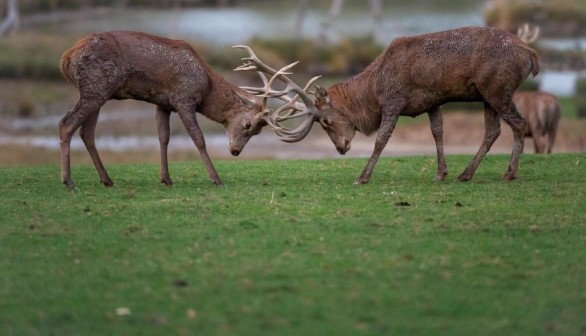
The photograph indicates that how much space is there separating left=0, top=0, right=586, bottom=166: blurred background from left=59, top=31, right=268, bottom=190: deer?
35.2 ft

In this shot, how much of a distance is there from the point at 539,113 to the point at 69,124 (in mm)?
10049

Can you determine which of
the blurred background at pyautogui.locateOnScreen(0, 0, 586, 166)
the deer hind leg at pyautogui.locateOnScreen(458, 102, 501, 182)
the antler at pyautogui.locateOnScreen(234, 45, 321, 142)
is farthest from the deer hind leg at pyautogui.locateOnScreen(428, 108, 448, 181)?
the blurred background at pyautogui.locateOnScreen(0, 0, 586, 166)

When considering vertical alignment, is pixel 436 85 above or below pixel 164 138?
above

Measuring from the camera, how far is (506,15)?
164 feet

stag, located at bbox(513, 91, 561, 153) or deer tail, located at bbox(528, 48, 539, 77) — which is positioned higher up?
deer tail, located at bbox(528, 48, 539, 77)

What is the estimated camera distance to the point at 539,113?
781 inches

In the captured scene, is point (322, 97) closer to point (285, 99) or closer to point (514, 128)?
point (285, 99)

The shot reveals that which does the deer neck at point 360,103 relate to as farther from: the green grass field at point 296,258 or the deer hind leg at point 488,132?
the deer hind leg at point 488,132

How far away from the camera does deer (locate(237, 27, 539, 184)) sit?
1280cm

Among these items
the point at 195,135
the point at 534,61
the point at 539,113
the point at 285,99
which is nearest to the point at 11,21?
the point at 539,113

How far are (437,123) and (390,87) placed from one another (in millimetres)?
890

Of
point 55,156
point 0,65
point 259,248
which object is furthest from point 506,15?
point 259,248

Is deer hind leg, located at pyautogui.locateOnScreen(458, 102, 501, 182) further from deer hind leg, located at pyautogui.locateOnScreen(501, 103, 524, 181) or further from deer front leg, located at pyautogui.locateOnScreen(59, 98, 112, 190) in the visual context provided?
deer front leg, located at pyautogui.locateOnScreen(59, 98, 112, 190)

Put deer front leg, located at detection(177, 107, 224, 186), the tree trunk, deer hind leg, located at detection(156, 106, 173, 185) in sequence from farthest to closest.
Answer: the tree trunk
deer hind leg, located at detection(156, 106, 173, 185)
deer front leg, located at detection(177, 107, 224, 186)
